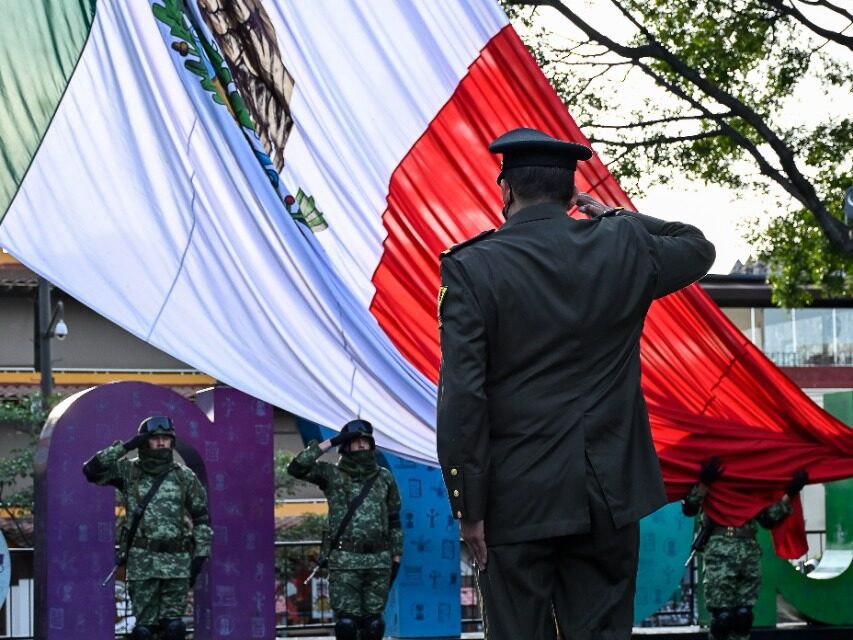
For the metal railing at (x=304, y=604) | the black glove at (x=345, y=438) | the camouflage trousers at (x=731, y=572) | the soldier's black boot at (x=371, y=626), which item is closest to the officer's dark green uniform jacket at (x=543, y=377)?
the black glove at (x=345, y=438)

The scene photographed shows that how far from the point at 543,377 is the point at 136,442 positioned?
7.16 metres

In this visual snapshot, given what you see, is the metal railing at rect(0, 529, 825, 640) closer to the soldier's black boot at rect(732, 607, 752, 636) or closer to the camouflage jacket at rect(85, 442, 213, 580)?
the soldier's black boot at rect(732, 607, 752, 636)

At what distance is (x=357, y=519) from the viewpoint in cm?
1170

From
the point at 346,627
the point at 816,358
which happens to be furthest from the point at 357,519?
the point at 816,358

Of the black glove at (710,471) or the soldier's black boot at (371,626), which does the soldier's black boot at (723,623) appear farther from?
the black glove at (710,471)

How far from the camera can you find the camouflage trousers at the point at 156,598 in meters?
10.8

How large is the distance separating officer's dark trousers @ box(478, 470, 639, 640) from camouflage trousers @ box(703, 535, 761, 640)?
831 cm

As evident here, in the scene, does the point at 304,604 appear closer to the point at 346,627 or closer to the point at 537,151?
the point at 346,627

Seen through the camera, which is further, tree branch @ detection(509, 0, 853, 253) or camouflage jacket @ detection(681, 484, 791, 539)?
tree branch @ detection(509, 0, 853, 253)

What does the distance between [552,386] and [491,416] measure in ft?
0.57

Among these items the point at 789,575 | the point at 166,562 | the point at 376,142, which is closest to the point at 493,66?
the point at 376,142

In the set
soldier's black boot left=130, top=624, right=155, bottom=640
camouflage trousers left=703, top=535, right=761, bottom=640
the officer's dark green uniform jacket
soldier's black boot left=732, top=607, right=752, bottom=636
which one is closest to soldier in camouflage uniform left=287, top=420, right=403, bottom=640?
soldier's black boot left=130, top=624, right=155, bottom=640

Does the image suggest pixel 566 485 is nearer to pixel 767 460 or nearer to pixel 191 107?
pixel 191 107

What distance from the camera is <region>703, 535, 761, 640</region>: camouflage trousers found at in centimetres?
1216
